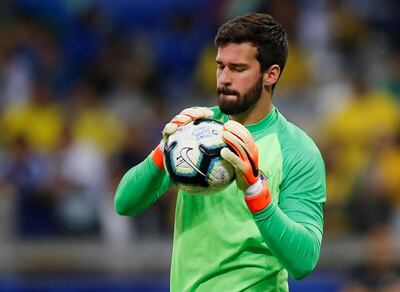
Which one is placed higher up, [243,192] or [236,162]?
[236,162]

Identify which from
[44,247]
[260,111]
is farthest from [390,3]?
[260,111]

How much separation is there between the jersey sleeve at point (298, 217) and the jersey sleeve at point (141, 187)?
23.1 inches

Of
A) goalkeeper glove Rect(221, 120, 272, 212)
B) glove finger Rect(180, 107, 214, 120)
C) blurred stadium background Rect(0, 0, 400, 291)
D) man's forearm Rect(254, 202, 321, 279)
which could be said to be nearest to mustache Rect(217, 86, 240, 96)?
glove finger Rect(180, 107, 214, 120)

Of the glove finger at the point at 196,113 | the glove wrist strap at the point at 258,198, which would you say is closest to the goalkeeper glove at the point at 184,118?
the glove finger at the point at 196,113

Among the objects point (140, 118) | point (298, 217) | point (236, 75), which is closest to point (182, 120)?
point (236, 75)

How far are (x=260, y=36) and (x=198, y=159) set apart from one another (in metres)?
0.63

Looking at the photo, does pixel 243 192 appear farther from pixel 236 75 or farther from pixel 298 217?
pixel 236 75

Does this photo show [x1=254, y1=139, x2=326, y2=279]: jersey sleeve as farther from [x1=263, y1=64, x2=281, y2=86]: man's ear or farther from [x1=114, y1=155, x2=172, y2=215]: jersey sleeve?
[x1=114, y1=155, x2=172, y2=215]: jersey sleeve

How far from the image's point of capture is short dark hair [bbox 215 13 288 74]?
4.86m

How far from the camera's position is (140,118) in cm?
1229

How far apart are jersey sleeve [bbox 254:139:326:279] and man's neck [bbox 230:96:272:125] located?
0.25 meters

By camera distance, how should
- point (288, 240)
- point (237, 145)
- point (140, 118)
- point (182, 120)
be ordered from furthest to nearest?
point (140, 118) → point (182, 120) → point (288, 240) → point (237, 145)

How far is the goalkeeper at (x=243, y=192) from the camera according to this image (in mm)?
4844

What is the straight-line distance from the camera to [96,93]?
12695mm
